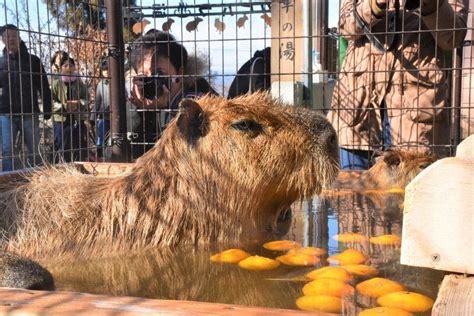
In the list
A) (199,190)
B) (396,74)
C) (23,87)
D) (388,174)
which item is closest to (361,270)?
(199,190)

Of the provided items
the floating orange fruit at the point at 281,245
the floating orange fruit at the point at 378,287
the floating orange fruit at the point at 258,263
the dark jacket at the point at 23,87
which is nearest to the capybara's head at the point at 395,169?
the floating orange fruit at the point at 281,245

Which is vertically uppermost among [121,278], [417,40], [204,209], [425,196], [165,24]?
[165,24]

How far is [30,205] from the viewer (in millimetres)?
2729

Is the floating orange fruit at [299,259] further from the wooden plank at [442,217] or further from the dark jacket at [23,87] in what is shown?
the dark jacket at [23,87]

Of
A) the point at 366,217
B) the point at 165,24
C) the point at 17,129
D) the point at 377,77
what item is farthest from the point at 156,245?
the point at 165,24

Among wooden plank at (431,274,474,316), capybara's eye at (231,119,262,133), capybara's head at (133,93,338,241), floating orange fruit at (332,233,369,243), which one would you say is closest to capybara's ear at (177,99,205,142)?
capybara's head at (133,93,338,241)

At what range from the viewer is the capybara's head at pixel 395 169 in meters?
3.81

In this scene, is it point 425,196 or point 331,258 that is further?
point 331,258

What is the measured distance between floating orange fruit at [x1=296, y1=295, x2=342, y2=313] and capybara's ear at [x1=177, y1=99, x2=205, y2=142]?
114 cm

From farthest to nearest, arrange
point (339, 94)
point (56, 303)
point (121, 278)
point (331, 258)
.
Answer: point (339, 94)
point (331, 258)
point (121, 278)
point (56, 303)

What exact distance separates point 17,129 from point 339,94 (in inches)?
116

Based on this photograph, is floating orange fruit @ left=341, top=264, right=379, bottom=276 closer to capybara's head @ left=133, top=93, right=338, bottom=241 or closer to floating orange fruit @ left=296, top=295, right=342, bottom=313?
floating orange fruit @ left=296, top=295, right=342, bottom=313

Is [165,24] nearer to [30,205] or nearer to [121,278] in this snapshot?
[30,205]

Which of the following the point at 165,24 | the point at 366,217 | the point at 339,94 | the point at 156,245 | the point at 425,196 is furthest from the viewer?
the point at 165,24
